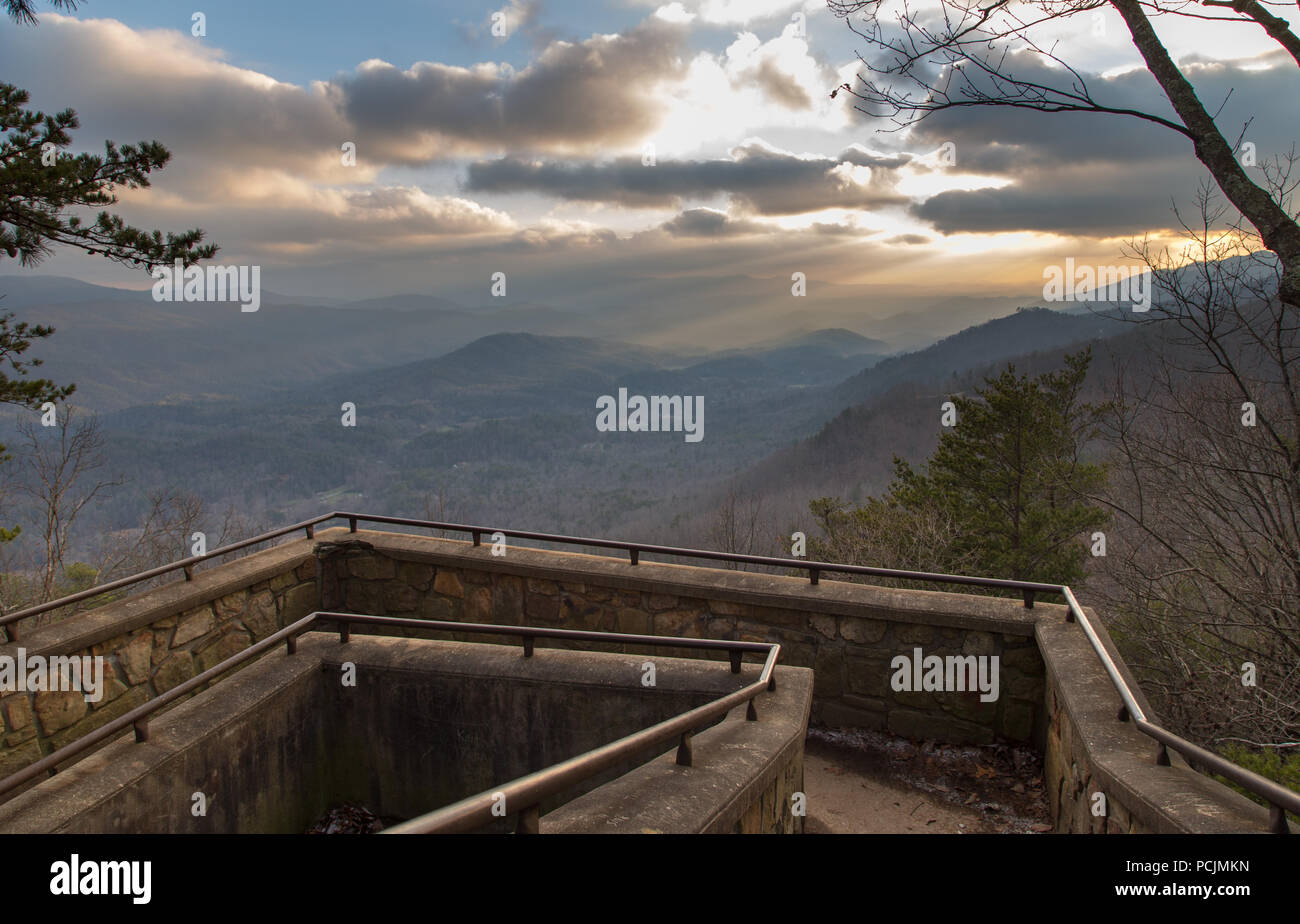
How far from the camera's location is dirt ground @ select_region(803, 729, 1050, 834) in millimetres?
4148

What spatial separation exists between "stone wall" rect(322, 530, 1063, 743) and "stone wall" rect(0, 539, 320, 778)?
0.47 metres

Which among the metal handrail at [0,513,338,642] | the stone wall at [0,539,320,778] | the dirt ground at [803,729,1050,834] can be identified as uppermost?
the metal handrail at [0,513,338,642]

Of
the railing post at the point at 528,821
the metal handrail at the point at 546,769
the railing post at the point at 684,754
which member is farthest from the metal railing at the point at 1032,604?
the railing post at the point at 528,821

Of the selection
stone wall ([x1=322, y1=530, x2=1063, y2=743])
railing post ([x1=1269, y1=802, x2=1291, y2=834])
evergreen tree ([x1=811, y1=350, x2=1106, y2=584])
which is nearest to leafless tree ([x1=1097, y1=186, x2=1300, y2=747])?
stone wall ([x1=322, y1=530, x2=1063, y2=743])

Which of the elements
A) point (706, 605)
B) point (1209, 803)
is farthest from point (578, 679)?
point (1209, 803)

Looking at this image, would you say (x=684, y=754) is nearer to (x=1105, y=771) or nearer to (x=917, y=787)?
(x=1105, y=771)

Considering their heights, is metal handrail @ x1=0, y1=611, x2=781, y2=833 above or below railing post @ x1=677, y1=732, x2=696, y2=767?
above

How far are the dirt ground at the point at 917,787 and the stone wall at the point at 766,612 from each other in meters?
0.15

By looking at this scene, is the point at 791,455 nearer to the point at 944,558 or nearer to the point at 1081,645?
the point at 944,558

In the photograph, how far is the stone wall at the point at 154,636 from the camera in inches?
166

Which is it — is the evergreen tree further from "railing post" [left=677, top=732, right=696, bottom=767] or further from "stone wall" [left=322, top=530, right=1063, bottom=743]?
"railing post" [left=677, top=732, right=696, bottom=767]

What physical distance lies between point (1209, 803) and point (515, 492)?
142 meters
